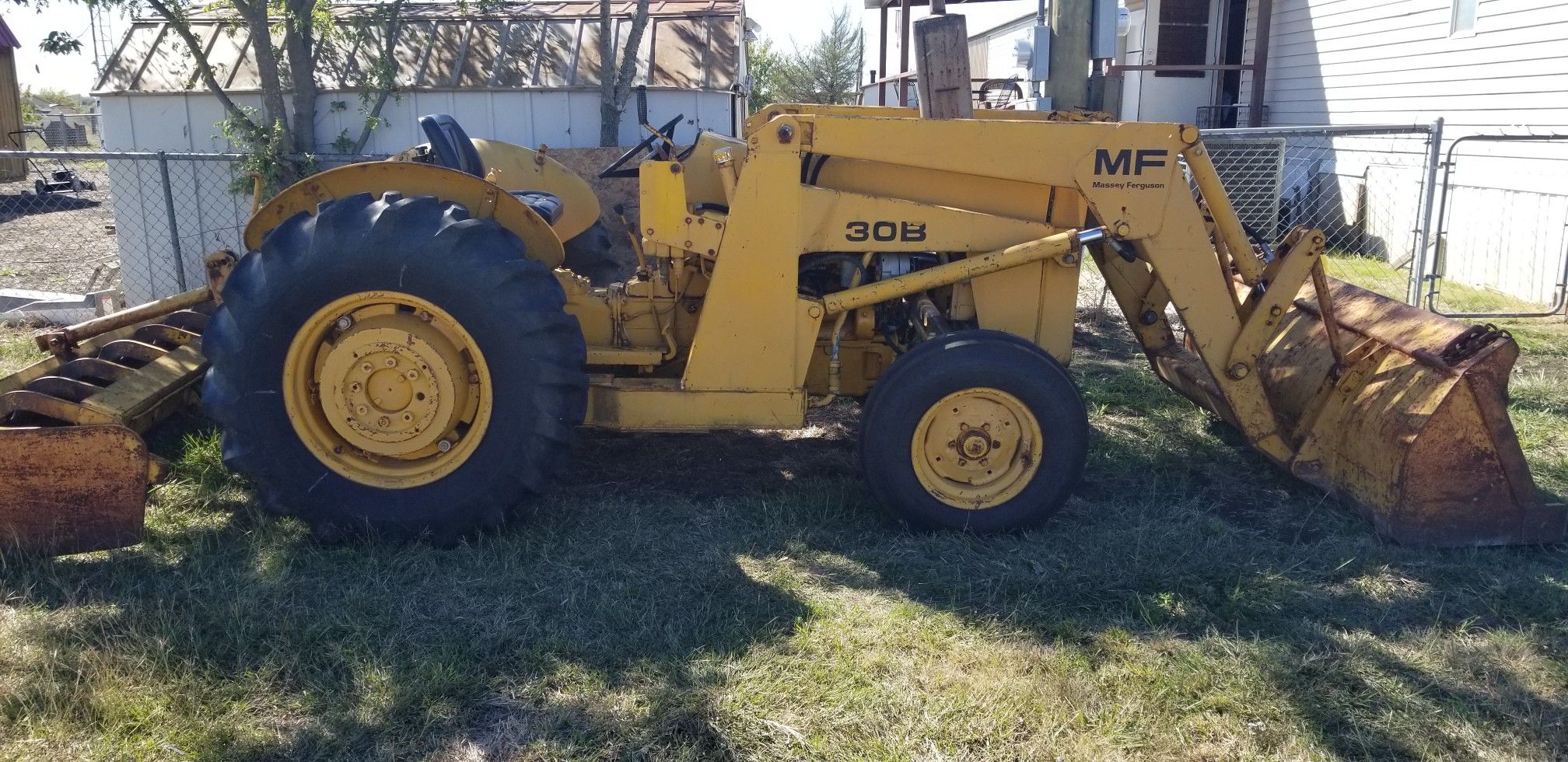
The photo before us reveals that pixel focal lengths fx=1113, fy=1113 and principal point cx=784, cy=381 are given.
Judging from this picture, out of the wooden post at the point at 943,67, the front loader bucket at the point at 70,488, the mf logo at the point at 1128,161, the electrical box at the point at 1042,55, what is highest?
the electrical box at the point at 1042,55

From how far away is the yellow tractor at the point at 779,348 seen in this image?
4.11 metres

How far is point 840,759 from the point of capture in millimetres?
2959

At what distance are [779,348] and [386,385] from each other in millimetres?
1526

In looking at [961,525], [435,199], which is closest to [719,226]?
[435,199]

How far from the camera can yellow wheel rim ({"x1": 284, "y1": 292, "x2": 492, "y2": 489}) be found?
4168 millimetres

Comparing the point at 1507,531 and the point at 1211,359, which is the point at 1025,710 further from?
the point at 1507,531

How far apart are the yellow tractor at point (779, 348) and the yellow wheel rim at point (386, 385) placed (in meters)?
0.01

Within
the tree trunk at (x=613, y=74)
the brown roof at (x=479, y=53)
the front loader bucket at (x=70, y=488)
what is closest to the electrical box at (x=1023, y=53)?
the brown roof at (x=479, y=53)

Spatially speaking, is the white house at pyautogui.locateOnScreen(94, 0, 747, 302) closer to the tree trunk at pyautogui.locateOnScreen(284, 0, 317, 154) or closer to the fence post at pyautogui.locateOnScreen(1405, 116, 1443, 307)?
the tree trunk at pyautogui.locateOnScreen(284, 0, 317, 154)

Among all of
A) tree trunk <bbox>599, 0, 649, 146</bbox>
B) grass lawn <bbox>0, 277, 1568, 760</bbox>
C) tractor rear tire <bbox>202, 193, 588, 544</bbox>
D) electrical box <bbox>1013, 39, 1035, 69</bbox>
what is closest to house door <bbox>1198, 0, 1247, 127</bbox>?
electrical box <bbox>1013, 39, 1035, 69</bbox>

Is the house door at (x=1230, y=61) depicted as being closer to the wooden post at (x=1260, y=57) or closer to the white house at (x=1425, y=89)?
the white house at (x=1425, y=89)

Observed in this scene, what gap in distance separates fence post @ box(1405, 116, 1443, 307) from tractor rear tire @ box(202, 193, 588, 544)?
7.01 m

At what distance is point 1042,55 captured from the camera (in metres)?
7.90

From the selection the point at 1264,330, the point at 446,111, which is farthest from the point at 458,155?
the point at 446,111
